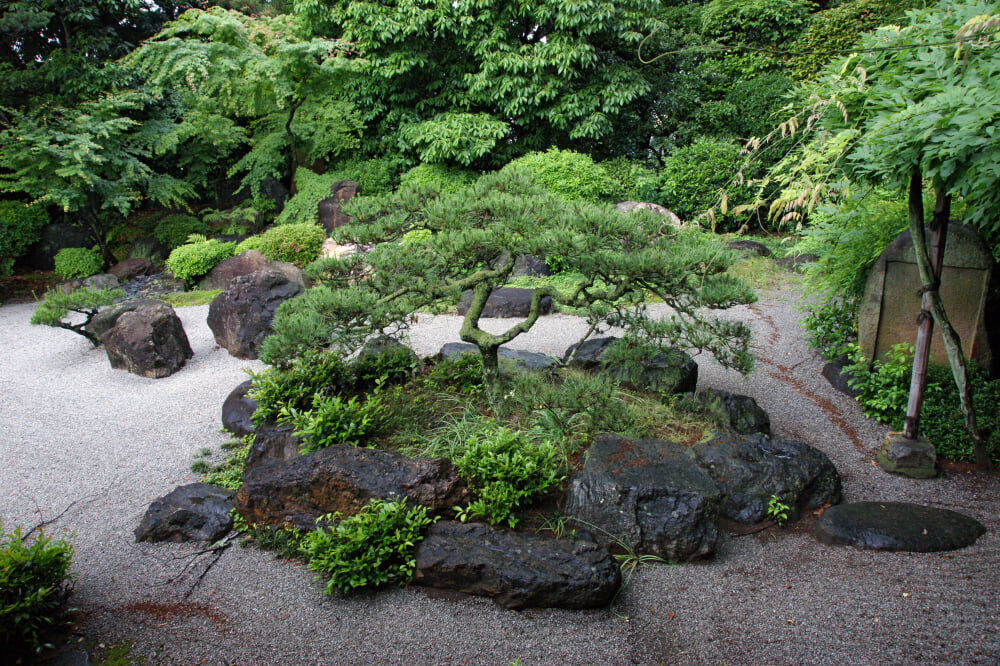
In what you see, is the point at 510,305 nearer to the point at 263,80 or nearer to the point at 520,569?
the point at 520,569

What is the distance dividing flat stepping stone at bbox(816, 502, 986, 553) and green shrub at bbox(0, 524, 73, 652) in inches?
154

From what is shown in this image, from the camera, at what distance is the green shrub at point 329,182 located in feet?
40.5

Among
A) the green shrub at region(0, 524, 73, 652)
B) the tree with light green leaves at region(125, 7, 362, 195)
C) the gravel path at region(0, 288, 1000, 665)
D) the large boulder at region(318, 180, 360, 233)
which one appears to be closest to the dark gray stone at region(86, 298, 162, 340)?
the gravel path at region(0, 288, 1000, 665)

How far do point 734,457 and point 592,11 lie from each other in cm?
1028

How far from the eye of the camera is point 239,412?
16.4 feet

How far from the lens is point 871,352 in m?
4.86

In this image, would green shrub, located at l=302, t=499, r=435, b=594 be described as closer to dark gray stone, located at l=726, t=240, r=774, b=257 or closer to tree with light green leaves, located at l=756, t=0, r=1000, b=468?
tree with light green leaves, located at l=756, t=0, r=1000, b=468

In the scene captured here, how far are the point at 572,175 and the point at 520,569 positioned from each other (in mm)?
8977

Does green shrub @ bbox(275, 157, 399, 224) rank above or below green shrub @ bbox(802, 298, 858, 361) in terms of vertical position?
above

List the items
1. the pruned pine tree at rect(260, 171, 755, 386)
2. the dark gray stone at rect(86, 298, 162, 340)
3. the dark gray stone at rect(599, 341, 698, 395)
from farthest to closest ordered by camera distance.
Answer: the dark gray stone at rect(86, 298, 162, 340) → the dark gray stone at rect(599, 341, 698, 395) → the pruned pine tree at rect(260, 171, 755, 386)

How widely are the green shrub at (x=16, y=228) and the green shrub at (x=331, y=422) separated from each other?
34.2ft

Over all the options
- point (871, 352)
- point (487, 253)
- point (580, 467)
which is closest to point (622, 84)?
point (871, 352)

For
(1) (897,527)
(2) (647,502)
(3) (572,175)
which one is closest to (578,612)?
(2) (647,502)

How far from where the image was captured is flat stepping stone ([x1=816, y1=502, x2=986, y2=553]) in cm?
305
